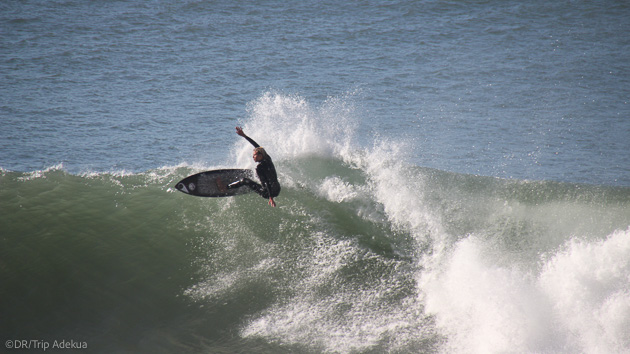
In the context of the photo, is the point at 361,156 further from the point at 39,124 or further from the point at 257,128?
the point at 39,124

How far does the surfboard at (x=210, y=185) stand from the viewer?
8859mm

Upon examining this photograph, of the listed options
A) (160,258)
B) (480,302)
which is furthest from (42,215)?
(480,302)

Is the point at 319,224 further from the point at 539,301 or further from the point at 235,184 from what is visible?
the point at 539,301

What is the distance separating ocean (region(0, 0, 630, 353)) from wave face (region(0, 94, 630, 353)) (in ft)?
0.10

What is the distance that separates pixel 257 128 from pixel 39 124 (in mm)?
8655

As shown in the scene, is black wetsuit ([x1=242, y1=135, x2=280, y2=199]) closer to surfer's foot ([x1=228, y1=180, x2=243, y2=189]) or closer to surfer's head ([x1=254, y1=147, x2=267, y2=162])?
surfer's head ([x1=254, y1=147, x2=267, y2=162])

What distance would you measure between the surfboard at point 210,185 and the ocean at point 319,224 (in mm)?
301

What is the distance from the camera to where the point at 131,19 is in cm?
2614

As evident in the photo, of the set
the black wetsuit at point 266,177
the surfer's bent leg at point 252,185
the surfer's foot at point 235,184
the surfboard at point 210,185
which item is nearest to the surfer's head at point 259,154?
the black wetsuit at point 266,177

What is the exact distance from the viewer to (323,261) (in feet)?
25.5

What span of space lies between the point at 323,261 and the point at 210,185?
101 inches

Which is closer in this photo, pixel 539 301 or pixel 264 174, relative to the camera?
pixel 539 301

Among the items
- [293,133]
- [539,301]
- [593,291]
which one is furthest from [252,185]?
[593,291]
